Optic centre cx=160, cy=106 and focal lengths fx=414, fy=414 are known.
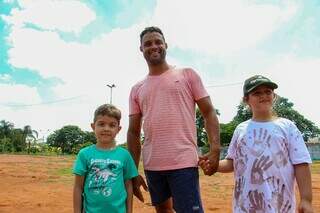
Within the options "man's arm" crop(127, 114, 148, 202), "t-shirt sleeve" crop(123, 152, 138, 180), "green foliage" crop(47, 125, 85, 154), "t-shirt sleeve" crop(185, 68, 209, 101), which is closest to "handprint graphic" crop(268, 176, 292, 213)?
"t-shirt sleeve" crop(185, 68, 209, 101)

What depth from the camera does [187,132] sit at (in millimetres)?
3041

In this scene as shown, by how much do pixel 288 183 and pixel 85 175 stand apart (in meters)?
1.41

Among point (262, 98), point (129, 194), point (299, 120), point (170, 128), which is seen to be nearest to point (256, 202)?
point (262, 98)

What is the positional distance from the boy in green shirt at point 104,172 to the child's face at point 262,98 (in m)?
1.03

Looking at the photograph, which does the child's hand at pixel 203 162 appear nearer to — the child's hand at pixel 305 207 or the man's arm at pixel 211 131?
the man's arm at pixel 211 131

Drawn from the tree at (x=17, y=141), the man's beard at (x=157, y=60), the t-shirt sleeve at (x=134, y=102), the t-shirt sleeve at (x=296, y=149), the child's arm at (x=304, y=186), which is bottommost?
the child's arm at (x=304, y=186)

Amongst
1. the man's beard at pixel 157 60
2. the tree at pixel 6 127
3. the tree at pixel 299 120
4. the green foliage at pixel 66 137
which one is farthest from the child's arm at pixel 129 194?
the green foliage at pixel 66 137

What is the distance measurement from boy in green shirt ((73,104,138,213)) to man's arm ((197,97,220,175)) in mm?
588

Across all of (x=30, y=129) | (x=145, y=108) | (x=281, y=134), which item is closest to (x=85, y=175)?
(x=145, y=108)

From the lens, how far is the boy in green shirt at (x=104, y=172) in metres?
2.93

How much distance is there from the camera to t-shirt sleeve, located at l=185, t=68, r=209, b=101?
311 centimetres

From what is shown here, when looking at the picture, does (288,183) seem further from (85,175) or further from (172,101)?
(85,175)

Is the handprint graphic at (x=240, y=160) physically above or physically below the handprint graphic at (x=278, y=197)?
above

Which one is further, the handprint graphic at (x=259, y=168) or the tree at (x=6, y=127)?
the tree at (x=6, y=127)
